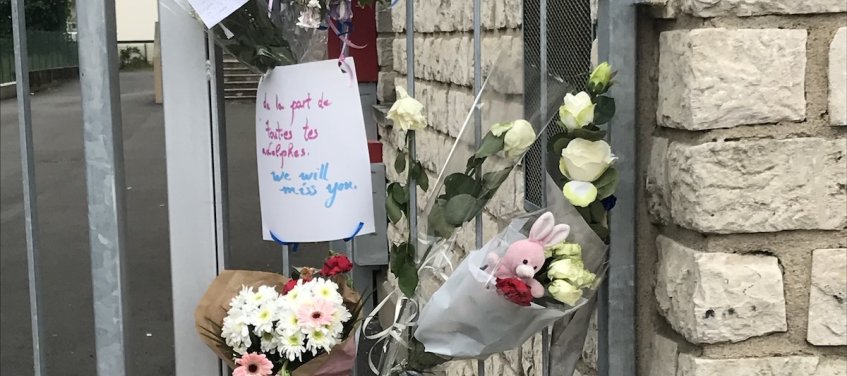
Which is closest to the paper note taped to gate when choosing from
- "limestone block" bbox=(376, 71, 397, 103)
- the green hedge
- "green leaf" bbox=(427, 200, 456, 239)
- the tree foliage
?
"green leaf" bbox=(427, 200, 456, 239)

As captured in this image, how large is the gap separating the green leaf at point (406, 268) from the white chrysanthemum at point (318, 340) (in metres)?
0.15

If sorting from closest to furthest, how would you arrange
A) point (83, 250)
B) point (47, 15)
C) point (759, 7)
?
point (759, 7) → point (83, 250) → point (47, 15)

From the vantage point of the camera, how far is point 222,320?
176 cm

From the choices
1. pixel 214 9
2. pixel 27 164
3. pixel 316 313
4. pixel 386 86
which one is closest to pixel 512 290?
pixel 316 313

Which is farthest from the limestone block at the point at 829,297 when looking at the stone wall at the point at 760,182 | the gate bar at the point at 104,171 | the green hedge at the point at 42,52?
the green hedge at the point at 42,52

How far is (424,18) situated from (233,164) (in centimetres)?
878

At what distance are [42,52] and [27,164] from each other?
22.7 metres

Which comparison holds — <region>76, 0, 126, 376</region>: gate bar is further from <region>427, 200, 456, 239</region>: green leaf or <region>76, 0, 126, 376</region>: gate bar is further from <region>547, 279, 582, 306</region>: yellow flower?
<region>547, 279, 582, 306</region>: yellow flower

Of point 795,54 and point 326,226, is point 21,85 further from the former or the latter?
point 795,54

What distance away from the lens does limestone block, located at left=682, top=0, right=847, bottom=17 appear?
1.54 metres

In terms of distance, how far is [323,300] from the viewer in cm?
171

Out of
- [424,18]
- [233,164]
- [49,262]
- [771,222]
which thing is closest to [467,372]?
[424,18]

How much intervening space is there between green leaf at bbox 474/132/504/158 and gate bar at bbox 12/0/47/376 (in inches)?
29.9

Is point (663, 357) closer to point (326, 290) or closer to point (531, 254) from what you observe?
point (531, 254)
